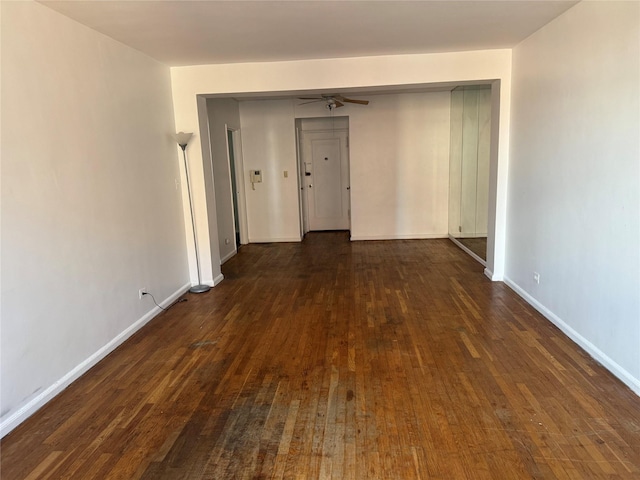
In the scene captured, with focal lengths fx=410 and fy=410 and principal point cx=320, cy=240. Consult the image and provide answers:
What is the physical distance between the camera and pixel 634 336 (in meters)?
2.42

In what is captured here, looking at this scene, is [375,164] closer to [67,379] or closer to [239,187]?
[239,187]

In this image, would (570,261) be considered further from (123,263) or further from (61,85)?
(61,85)

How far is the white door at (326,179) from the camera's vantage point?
800 centimetres

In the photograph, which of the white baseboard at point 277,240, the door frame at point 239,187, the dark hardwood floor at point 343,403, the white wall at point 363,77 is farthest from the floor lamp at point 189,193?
the white baseboard at point 277,240

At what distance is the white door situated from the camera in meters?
8.00

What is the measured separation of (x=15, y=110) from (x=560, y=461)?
3.38 m

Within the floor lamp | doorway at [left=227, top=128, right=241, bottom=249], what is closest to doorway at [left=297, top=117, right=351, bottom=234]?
doorway at [left=227, top=128, right=241, bottom=249]

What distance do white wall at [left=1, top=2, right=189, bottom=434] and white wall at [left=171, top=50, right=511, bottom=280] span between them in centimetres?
50

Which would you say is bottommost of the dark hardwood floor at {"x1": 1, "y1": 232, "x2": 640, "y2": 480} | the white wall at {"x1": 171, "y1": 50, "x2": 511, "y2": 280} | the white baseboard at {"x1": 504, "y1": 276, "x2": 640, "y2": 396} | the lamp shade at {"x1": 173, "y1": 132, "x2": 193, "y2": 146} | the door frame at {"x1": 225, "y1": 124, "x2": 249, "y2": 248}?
the dark hardwood floor at {"x1": 1, "y1": 232, "x2": 640, "y2": 480}

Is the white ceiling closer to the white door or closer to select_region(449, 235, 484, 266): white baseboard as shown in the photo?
select_region(449, 235, 484, 266): white baseboard

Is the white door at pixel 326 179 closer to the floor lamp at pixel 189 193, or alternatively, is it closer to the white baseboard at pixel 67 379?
the floor lamp at pixel 189 193

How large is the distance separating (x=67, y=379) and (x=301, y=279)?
277 cm

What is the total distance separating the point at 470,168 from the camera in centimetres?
612

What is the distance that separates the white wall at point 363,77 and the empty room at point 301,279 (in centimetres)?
2
